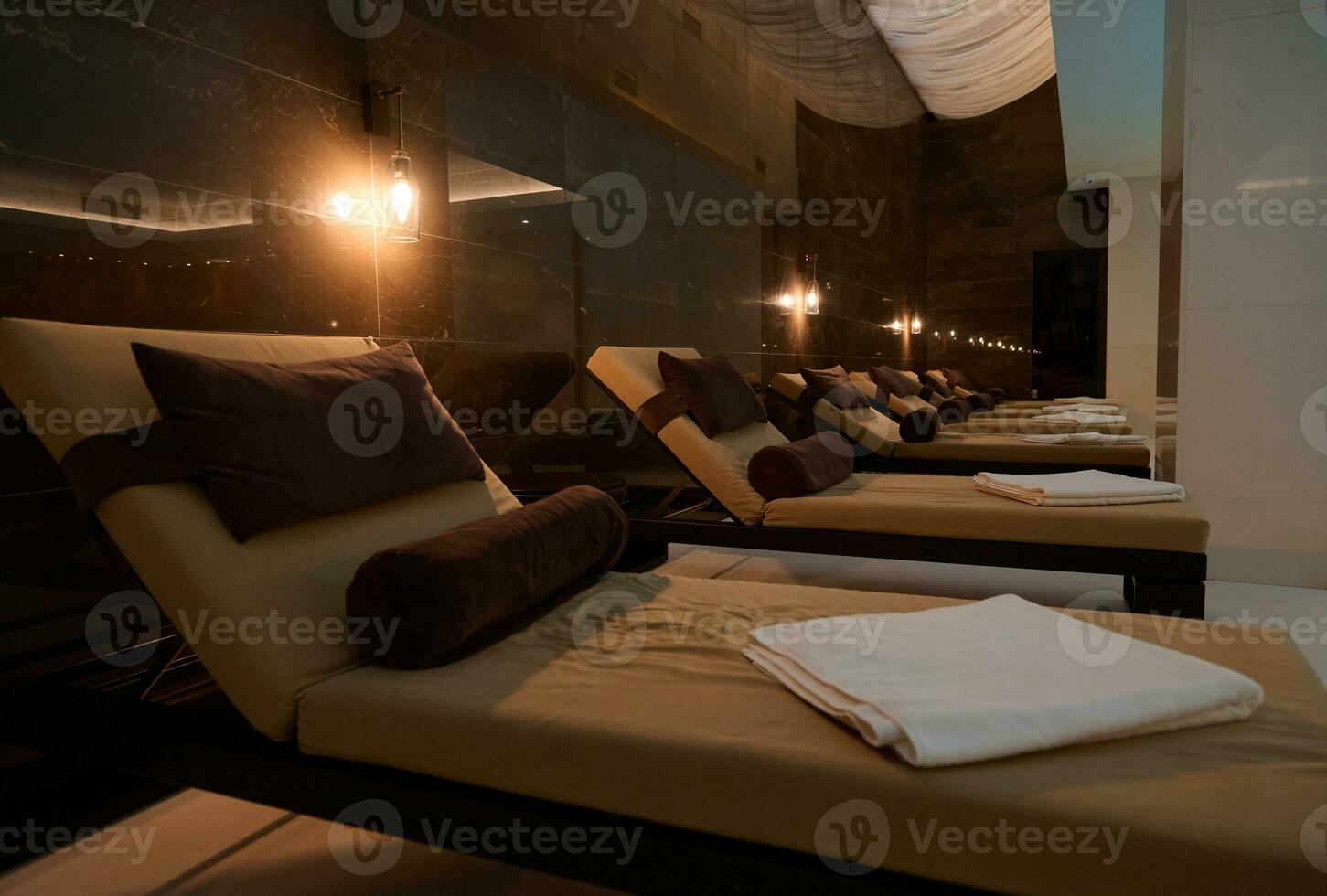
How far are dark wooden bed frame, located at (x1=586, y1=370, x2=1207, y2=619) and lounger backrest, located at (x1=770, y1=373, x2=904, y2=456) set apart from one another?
1.60 metres

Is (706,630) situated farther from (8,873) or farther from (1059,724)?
(8,873)

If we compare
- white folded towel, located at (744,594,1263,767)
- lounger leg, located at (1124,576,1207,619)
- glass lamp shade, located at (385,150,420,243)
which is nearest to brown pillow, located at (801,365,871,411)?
lounger leg, located at (1124,576,1207,619)

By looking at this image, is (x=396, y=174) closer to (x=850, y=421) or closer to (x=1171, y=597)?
(x=1171, y=597)

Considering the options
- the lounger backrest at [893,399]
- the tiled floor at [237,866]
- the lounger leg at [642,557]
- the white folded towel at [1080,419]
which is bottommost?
the tiled floor at [237,866]

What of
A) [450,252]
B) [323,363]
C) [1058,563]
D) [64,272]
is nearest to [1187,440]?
[1058,563]

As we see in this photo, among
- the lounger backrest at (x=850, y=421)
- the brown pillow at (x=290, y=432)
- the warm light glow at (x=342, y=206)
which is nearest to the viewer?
the brown pillow at (x=290, y=432)

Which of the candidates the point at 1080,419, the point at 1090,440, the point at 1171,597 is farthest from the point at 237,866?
the point at 1080,419

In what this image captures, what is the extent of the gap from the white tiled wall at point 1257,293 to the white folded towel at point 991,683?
102 inches

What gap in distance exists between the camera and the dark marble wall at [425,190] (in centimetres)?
193

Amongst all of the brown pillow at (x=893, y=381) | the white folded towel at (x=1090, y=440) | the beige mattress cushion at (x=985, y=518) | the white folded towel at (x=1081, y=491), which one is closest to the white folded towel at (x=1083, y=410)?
the brown pillow at (x=893, y=381)

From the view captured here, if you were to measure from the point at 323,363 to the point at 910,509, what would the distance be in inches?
75.1

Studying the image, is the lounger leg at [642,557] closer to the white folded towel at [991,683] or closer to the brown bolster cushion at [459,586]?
the brown bolster cushion at [459,586]

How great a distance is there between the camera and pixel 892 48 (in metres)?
7.54

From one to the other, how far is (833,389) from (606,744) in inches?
156
